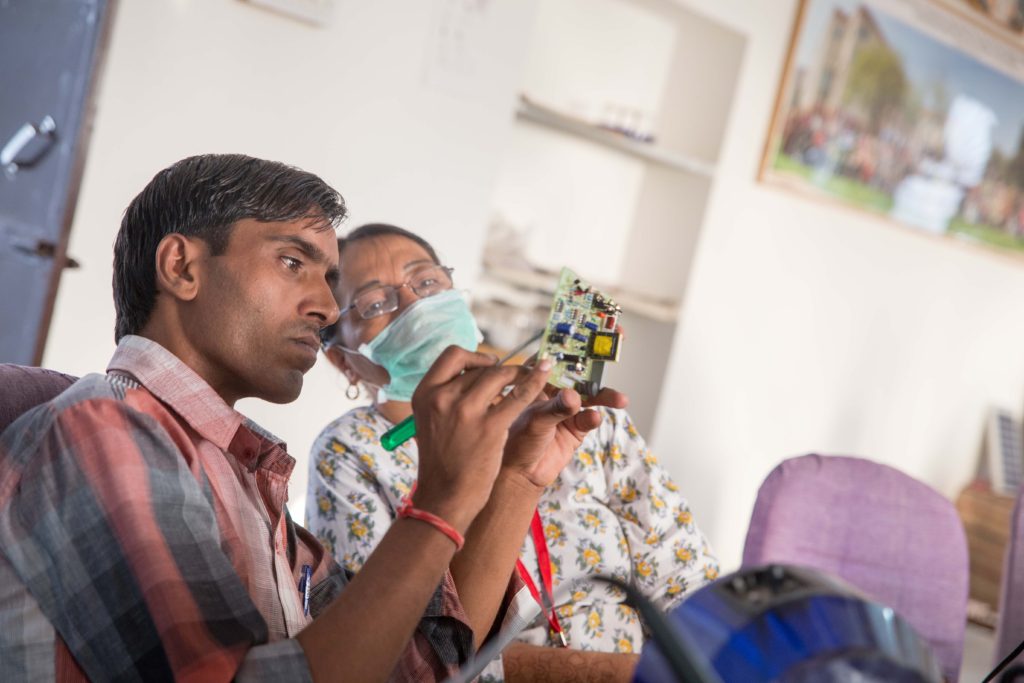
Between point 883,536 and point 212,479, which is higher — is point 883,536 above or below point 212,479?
below

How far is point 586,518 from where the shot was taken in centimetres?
174

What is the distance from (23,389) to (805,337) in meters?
3.92

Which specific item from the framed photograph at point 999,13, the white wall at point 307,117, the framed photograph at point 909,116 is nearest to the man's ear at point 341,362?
the white wall at point 307,117

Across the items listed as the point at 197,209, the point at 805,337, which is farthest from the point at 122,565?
the point at 805,337

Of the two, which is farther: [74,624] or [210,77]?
[210,77]

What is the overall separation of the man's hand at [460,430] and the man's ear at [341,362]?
920 millimetres

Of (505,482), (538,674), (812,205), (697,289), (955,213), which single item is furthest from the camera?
(955,213)

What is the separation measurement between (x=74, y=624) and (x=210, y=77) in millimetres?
1985

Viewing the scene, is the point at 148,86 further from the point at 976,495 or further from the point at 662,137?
the point at 976,495

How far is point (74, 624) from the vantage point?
83 cm

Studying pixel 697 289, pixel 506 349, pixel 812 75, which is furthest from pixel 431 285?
pixel 812 75

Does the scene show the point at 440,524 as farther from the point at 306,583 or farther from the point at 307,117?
the point at 307,117

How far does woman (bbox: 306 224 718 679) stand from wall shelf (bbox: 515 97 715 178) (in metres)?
1.72

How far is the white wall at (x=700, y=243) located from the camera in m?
2.49
